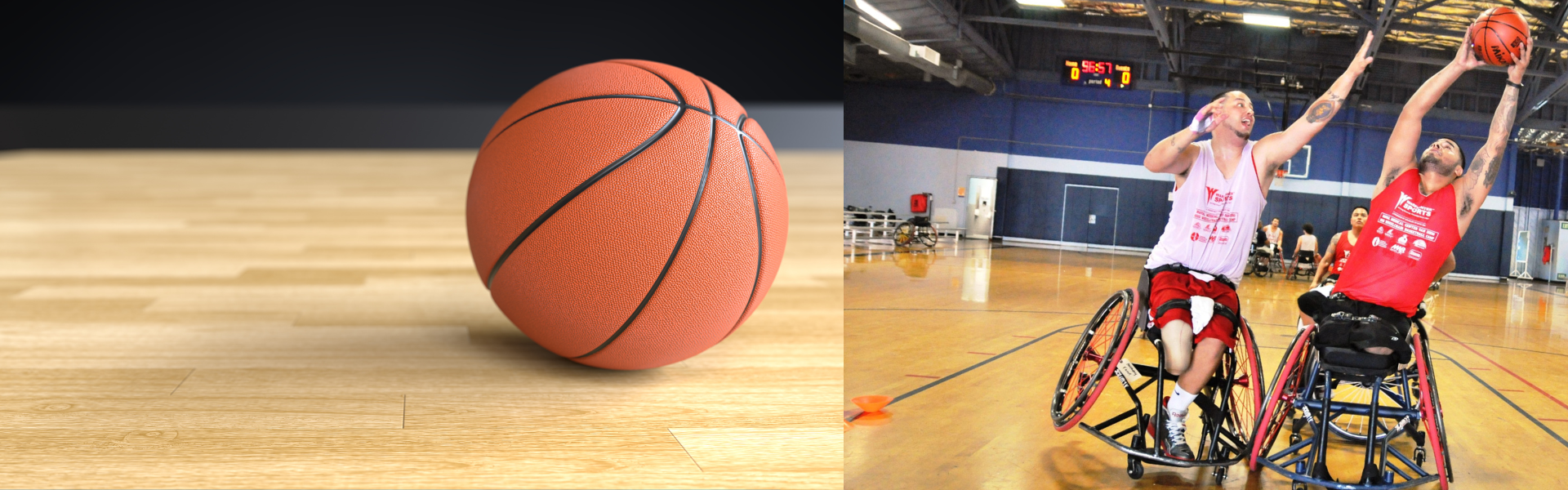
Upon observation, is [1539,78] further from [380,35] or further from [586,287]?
[380,35]

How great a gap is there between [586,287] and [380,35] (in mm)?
7987

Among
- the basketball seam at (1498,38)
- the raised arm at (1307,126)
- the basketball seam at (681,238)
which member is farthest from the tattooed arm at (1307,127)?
the basketball seam at (681,238)

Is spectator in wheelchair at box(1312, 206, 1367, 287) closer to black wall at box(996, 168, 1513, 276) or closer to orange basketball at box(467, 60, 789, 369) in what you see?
black wall at box(996, 168, 1513, 276)

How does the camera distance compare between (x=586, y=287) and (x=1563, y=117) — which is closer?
(x=1563, y=117)

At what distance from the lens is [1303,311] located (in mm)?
1112

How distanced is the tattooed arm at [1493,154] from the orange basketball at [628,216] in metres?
1.10

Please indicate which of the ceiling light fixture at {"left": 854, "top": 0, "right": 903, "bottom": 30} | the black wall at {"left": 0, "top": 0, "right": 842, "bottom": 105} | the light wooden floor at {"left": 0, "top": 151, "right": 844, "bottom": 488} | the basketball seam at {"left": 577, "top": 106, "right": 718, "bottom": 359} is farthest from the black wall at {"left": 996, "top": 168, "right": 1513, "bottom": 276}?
the black wall at {"left": 0, "top": 0, "right": 842, "bottom": 105}

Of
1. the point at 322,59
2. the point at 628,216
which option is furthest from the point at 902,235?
the point at 322,59

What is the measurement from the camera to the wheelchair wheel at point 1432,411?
1.05 m

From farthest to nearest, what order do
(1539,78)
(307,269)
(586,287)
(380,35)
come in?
(380,35)
(307,269)
(586,287)
(1539,78)

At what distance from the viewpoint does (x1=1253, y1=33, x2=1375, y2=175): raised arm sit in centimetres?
105

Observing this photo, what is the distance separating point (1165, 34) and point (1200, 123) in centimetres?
10

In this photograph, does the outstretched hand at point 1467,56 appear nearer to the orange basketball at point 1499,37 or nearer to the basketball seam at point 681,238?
the orange basketball at point 1499,37

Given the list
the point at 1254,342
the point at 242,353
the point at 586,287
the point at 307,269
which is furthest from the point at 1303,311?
the point at 307,269
